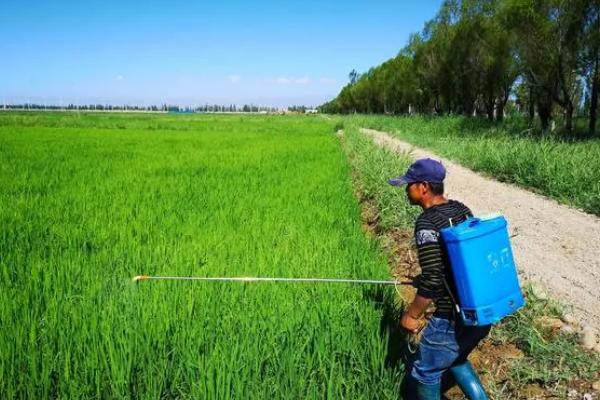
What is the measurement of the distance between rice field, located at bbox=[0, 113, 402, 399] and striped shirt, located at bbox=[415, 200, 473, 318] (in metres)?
0.50

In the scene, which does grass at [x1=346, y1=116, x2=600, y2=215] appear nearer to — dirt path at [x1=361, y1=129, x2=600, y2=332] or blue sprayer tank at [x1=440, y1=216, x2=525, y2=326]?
dirt path at [x1=361, y1=129, x2=600, y2=332]

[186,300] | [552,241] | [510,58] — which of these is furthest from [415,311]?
[510,58]

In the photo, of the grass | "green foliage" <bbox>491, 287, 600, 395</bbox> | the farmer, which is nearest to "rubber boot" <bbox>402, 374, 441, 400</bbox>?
the farmer

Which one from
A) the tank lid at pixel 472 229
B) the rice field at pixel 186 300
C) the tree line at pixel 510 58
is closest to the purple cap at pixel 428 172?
the tank lid at pixel 472 229

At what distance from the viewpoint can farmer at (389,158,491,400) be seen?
6.43 feet

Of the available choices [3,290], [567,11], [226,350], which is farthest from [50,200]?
[567,11]

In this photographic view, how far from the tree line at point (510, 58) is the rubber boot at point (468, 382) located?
13917 mm

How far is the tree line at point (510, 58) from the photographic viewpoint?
13827 mm

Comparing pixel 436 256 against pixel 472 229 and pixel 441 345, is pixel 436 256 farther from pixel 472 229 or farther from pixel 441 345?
pixel 441 345

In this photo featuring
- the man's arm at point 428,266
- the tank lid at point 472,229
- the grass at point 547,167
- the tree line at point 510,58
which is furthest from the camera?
the tree line at point 510,58

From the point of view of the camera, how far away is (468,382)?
2.15m

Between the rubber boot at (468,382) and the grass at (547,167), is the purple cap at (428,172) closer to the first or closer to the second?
the rubber boot at (468,382)

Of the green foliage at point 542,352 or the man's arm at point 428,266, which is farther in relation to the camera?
the green foliage at point 542,352

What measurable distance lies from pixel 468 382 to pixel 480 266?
67 centimetres
